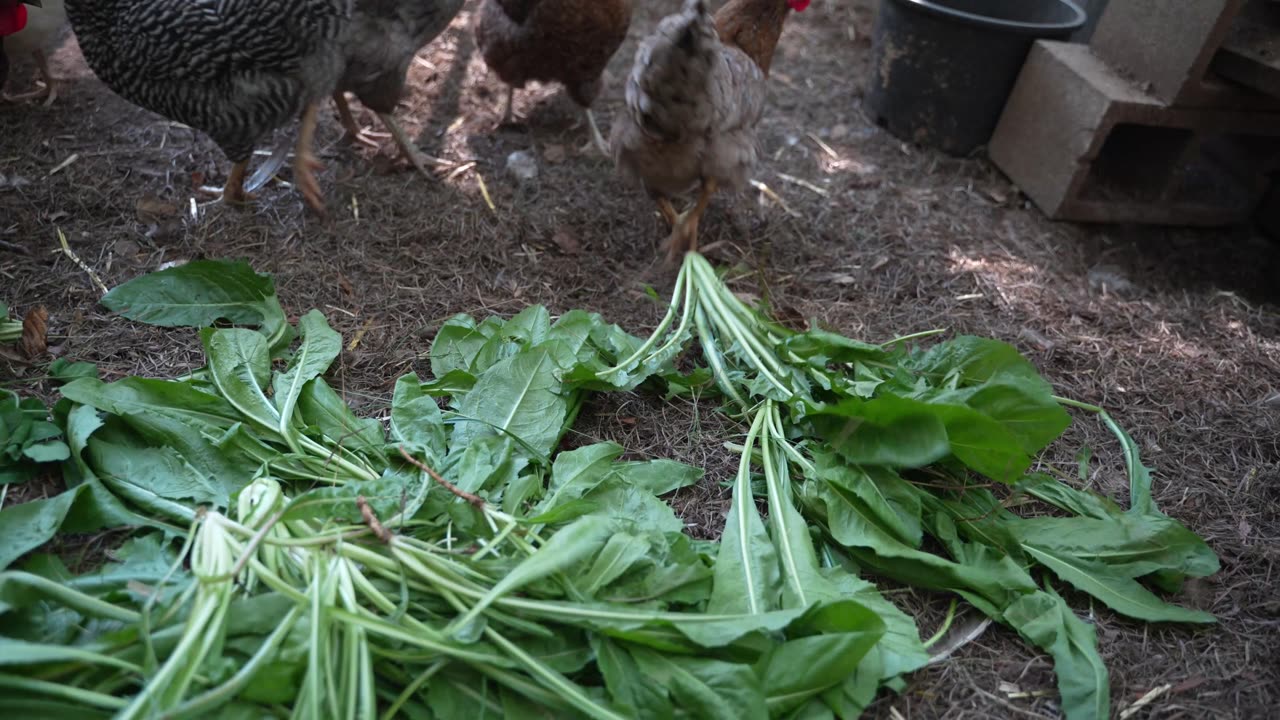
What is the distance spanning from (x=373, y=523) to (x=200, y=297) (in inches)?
61.2

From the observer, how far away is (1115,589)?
2076mm

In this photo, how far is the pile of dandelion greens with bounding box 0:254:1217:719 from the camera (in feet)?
5.08

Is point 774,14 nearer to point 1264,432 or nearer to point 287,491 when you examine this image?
point 1264,432

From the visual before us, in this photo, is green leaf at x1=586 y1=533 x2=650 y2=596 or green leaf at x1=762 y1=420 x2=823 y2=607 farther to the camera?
green leaf at x1=762 y1=420 x2=823 y2=607

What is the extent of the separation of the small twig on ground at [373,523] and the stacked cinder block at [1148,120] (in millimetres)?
3946

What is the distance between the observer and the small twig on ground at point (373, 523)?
67.5 inches

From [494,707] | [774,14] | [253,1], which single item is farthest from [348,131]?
[494,707]

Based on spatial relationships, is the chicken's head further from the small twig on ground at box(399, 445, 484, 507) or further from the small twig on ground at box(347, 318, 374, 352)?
the small twig on ground at box(399, 445, 484, 507)

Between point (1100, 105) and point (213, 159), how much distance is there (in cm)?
464

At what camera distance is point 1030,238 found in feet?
13.0

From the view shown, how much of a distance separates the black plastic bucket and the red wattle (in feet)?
15.1

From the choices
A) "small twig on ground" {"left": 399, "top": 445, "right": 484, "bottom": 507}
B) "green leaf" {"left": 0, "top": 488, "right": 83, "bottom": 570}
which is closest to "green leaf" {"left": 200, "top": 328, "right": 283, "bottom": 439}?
"green leaf" {"left": 0, "top": 488, "right": 83, "bottom": 570}

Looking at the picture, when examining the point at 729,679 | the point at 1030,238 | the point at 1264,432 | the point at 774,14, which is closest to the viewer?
the point at 729,679

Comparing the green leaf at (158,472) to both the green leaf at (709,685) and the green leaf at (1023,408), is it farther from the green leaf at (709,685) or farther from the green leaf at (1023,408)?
the green leaf at (1023,408)
